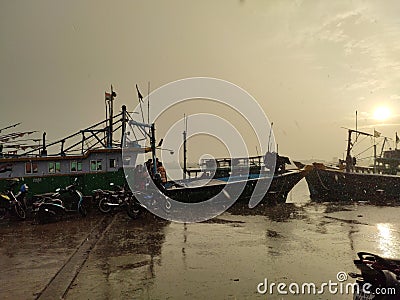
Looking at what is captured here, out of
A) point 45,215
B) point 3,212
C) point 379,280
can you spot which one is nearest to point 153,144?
point 45,215

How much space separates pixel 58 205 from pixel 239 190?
9018 millimetres

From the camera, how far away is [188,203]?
17.4 metres

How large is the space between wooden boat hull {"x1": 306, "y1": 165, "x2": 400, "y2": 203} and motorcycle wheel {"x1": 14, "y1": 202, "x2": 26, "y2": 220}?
52.6 feet

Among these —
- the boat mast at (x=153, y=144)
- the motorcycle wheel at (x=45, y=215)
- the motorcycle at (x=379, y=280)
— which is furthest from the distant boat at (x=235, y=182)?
the motorcycle at (x=379, y=280)

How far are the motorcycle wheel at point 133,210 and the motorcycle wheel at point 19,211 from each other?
3726 millimetres

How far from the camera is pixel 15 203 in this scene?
13.7 meters

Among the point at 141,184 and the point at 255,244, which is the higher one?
the point at 141,184

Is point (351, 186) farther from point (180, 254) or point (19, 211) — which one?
point (19, 211)

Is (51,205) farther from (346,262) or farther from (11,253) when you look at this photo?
(346,262)

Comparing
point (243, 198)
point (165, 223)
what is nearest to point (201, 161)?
point (243, 198)

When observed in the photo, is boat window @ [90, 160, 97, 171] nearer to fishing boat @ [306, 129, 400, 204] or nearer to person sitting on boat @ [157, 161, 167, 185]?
person sitting on boat @ [157, 161, 167, 185]

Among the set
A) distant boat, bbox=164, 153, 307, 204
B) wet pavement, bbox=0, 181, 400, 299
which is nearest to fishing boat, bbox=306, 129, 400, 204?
distant boat, bbox=164, 153, 307, 204

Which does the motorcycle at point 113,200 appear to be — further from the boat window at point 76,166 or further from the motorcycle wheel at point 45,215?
the boat window at point 76,166

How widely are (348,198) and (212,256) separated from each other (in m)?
17.0
